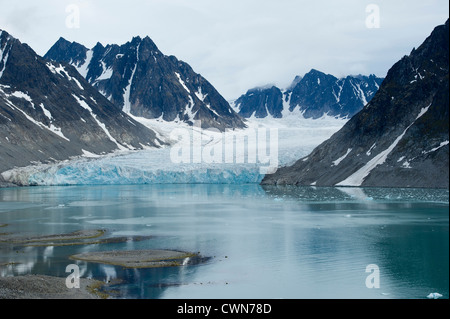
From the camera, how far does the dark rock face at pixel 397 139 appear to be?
7788cm

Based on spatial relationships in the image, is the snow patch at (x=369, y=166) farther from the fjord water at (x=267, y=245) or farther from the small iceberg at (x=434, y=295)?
the small iceberg at (x=434, y=295)

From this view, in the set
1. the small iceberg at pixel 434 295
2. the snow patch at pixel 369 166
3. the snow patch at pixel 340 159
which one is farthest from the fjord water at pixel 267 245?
the snow patch at pixel 340 159

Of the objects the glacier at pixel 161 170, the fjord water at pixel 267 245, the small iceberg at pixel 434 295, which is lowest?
the small iceberg at pixel 434 295

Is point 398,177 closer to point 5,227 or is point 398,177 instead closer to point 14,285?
point 5,227

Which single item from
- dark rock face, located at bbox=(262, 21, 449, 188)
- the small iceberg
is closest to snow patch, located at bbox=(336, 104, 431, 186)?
dark rock face, located at bbox=(262, 21, 449, 188)

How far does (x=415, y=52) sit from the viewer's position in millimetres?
101500

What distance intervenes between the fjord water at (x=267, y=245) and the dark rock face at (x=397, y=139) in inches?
421

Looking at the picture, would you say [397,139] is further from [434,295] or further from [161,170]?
[434,295]

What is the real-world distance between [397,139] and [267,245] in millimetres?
59326

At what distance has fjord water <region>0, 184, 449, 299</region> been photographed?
2538cm

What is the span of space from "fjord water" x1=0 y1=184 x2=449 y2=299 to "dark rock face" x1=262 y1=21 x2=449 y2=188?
10.7 m

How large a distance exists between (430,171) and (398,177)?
585 centimetres

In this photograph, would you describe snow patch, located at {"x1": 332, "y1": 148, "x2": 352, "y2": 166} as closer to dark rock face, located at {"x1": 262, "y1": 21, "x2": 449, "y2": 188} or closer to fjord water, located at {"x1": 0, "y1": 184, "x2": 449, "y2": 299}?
dark rock face, located at {"x1": 262, "y1": 21, "x2": 449, "y2": 188}

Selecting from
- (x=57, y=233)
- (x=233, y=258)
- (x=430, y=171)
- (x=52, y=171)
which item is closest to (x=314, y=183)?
(x=430, y=171)
